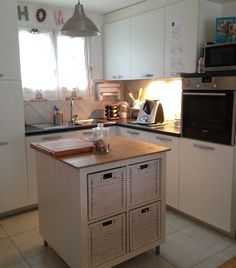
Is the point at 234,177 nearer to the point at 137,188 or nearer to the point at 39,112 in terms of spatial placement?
the point at 137,188

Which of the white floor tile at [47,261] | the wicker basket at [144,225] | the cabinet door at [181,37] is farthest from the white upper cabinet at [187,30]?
the white floor tile at [47,261]

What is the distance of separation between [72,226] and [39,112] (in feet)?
6.84

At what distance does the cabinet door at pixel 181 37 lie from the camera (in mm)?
2893

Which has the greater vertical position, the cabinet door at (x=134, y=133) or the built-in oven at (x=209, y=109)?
the built-in oven at (x=209, y=109)

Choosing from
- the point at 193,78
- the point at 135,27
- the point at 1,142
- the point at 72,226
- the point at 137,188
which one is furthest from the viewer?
the point at 135,27

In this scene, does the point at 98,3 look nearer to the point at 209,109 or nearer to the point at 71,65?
the point at 71,65

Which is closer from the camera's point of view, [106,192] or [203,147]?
[106,192]

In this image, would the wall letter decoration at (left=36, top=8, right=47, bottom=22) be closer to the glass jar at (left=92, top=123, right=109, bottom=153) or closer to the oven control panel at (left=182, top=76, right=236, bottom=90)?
the oven control panel at (left=182, top=76, right=236, bottom=90)

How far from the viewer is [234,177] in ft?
8.51

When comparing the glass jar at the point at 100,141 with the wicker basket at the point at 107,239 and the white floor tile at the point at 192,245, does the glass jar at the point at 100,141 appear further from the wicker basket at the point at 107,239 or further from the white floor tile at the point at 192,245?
the white floor tile at the point at 192,245

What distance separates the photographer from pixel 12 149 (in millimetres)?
3098

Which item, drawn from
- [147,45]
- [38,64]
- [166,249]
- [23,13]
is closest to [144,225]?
[166,249]

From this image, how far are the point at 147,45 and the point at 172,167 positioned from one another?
1.45 meters

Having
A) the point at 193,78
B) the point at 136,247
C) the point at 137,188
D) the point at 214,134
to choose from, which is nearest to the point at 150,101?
the point at 193,78
